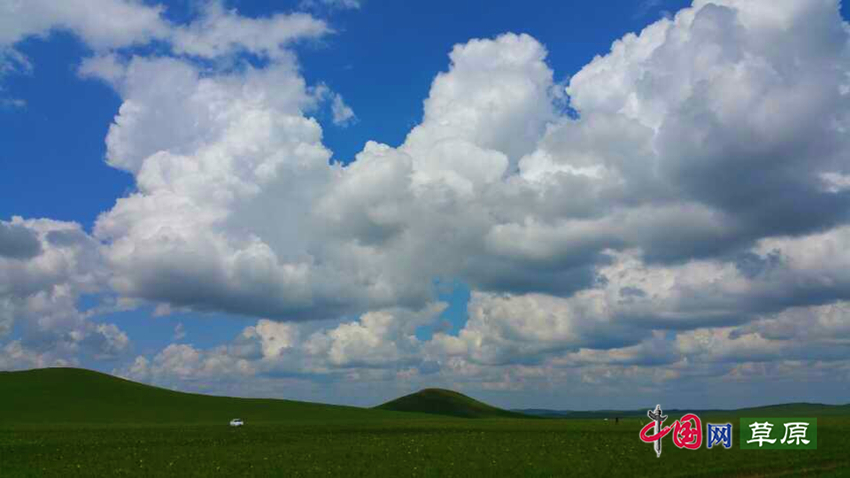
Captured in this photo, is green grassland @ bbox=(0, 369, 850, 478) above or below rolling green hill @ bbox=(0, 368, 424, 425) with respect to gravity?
above

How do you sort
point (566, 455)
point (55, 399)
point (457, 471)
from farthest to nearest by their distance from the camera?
point (55, 399) < point (566, 455) < point (457, 471)

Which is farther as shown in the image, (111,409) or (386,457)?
(111,409)

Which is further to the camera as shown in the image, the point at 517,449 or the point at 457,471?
the point at 517,449

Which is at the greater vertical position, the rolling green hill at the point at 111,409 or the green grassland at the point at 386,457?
the green grassland at the point at 386,457

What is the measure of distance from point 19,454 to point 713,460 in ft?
197

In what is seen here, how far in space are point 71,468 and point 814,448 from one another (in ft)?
194

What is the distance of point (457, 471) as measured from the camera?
48.0 meters

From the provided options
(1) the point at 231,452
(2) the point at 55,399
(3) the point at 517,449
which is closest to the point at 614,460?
(3) the point at 517,449

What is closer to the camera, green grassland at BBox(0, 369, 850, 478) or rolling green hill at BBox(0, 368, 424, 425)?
green grassland at BBox(0, 369, 850, 478)

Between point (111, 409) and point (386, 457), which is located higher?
point (386, 457)

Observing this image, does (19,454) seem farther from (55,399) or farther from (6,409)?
(55,399)

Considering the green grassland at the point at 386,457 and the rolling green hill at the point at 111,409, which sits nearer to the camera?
the green grassland at the point at 386,457

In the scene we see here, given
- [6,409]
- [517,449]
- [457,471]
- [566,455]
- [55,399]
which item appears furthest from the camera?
[55,399]

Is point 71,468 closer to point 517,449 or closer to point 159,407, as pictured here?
point 517,449
